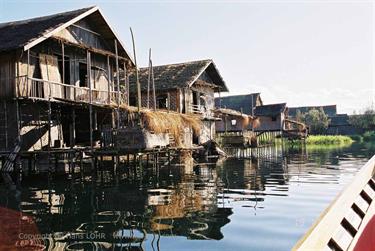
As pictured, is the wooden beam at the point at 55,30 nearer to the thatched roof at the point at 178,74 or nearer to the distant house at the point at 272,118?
the thatched roof at the point at 178,74

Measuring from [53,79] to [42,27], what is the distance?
236cm

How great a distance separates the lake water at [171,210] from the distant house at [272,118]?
106ft

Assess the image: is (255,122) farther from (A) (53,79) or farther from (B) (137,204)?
(B) (137,204)

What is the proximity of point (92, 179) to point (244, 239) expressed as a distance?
10500mm

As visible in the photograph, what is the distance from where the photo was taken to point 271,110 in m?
49.7

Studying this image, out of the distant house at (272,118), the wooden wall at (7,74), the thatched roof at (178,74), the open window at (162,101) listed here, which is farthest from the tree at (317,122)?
the wooden wall at (7,74)

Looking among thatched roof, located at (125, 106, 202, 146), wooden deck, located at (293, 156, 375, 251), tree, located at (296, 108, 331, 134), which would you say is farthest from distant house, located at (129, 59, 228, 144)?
tree, located at (296, 108, 331, 134)

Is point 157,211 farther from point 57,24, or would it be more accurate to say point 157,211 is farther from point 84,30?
point 84,30

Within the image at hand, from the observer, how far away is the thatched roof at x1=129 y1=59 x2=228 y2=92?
2902cm

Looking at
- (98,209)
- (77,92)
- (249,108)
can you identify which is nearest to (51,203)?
(98,209)

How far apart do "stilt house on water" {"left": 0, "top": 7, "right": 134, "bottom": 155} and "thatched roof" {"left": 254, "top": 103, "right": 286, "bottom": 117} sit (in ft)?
98.8

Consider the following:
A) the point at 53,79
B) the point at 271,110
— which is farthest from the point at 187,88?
the point at 271,110

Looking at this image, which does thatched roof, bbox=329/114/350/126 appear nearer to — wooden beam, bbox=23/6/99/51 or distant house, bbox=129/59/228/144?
distant house, bbox=129/59/228/144

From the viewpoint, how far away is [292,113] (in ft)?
257
